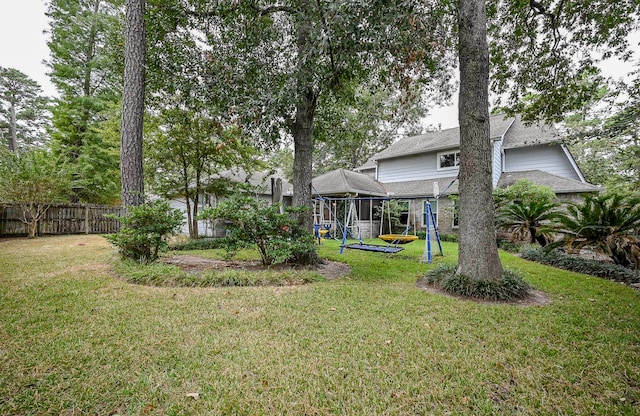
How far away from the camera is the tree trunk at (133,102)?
6711 mm

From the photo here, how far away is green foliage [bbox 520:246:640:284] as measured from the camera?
5730 millimetres

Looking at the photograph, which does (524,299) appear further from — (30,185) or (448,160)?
(30,185)

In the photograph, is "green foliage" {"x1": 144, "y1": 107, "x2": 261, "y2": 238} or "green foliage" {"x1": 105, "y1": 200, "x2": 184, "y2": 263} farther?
"green foliage" {"x1": 144, "y1": 107, "x2": 261, "y2": 238}

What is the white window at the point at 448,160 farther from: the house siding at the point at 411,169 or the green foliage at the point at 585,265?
the green foliage at the point at 585,265

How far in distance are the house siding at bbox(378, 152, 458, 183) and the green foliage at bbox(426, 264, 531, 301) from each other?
34.6ft

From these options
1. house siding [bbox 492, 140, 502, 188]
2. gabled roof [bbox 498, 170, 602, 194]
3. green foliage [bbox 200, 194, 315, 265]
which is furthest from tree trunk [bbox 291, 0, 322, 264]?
gabled roof [bbox 498, 170, 602, 194]

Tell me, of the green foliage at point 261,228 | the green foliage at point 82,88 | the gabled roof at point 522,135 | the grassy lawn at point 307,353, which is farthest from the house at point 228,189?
the gabled roof at point 522,135

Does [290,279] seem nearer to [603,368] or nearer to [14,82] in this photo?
[603,368]

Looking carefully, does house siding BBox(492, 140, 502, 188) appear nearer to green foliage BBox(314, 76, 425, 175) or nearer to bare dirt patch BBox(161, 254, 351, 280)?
green foliage BBox(314, 76, 425, 175)

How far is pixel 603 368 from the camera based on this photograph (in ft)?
7.61

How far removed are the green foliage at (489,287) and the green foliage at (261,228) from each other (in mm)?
2958

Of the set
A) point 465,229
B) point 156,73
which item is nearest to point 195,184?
point 156,73

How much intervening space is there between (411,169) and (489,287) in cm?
1229

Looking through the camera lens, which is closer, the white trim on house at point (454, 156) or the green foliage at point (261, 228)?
the green foliage at point (261, 228)
